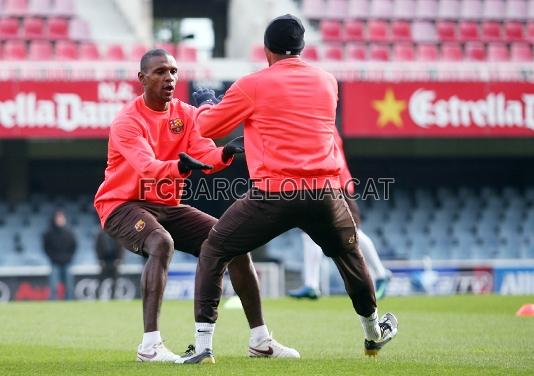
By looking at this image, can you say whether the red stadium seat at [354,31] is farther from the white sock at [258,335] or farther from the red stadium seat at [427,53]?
the white sock at [258,335]

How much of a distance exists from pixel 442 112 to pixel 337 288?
164 inches

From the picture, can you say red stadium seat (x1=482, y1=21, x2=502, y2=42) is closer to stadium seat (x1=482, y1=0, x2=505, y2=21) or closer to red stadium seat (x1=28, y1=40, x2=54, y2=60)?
stadium seat (x1=482, y1=0, x2=505, y2=21)

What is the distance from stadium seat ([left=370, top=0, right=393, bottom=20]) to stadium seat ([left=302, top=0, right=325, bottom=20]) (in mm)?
1249

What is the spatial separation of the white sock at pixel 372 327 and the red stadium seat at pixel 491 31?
1971 cm

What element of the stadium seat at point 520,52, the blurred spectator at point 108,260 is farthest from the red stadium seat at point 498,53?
the blurred spectator at point 108,260

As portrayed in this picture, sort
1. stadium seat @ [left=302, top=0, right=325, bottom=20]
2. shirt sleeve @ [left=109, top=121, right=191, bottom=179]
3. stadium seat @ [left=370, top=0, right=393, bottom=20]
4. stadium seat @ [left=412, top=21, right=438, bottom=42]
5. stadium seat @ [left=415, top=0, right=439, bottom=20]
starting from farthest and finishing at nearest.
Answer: stadium seat @ [left=415, top=0, right=439, bottom=20] < stadium seat @ [left=370, top=0, right=393, bottom=20] < stadium seat @ [left=412, top=21, right=438, bottom=42] < stadium seat @ [left=302, top=0, right=325, bottom=20] < shirt sleeve @ [left=109, top=121, right=191, bottom=179]

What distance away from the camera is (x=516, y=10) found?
27938mm

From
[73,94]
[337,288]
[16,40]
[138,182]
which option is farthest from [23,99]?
[138,182]

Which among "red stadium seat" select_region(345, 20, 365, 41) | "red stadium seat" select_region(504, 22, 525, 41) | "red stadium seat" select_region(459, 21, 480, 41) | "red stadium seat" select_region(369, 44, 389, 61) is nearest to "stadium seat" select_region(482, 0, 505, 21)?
"red stadium seat" select_region(504, 22, 525, 41)

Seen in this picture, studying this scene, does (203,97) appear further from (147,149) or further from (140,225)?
(140,225)

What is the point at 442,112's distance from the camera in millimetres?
22609

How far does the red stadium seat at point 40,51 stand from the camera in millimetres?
23562

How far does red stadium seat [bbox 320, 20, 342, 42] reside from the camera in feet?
83.8

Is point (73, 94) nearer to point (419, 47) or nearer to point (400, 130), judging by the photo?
point (400, 130)
